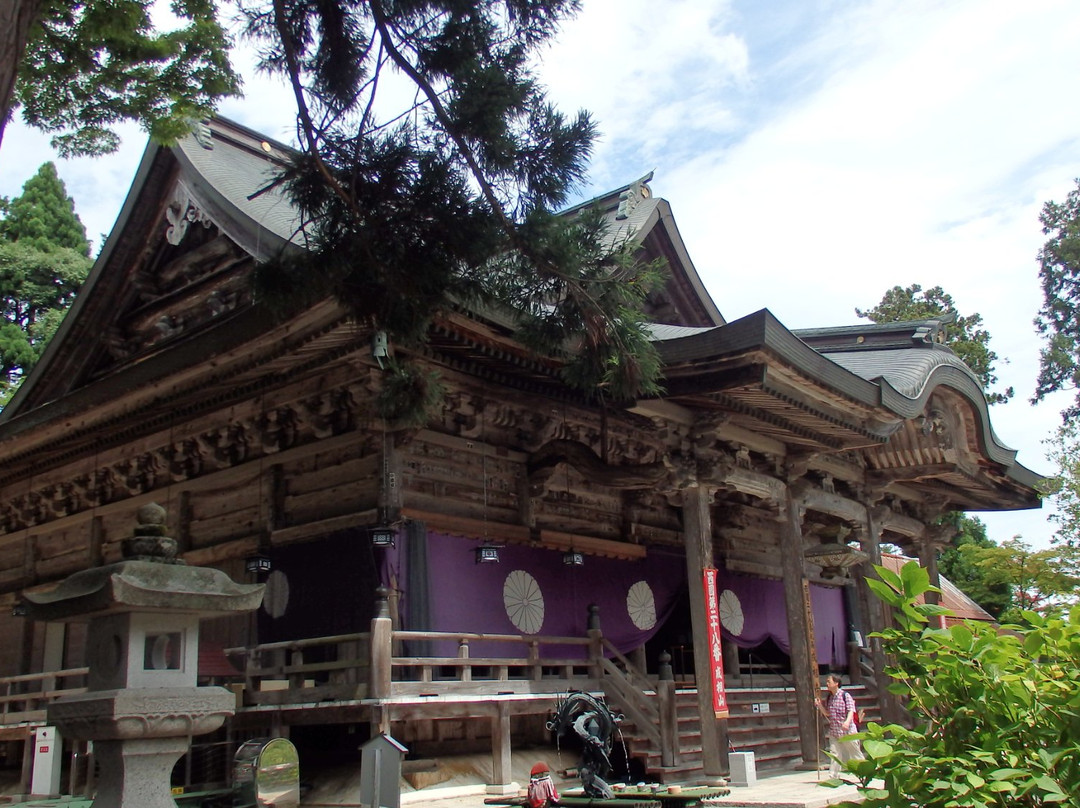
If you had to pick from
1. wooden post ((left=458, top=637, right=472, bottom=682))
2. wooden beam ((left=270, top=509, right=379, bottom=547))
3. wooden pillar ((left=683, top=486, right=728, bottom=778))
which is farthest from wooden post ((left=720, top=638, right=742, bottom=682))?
wooden beam ((left=270, top=509, right=379, bottom=547))

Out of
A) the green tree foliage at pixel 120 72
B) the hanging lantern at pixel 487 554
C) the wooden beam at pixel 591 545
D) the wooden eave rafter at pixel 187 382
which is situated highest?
the green tree foliage at pixel 120 72

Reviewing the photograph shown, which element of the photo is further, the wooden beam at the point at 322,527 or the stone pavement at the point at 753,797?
the wooden beam at the point at 322,527

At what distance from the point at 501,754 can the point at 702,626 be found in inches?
118

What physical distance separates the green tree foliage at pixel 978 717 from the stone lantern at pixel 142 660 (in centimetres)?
493

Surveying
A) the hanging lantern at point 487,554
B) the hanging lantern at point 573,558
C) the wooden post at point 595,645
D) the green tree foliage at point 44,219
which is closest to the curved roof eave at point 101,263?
the hanging lantern at point 487,554

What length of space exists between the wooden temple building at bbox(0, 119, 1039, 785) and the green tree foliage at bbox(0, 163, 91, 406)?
39.3ft

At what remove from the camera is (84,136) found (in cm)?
959

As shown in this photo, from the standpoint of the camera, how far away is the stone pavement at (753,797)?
923 cm

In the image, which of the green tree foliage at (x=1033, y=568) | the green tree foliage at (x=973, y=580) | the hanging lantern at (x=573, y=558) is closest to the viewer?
the hanging lantern at (x=573, y=558)

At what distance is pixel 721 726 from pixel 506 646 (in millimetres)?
2706

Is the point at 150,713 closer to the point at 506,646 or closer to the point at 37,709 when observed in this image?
the point at 506,646

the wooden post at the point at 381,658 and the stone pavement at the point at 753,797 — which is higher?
the wooden post at the point at 381,658

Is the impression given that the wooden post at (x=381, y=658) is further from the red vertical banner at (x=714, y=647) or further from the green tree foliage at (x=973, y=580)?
the green tree foliage at (x=973, y=580)

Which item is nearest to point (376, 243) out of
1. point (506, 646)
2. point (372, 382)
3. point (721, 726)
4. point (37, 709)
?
point (372, 382)
